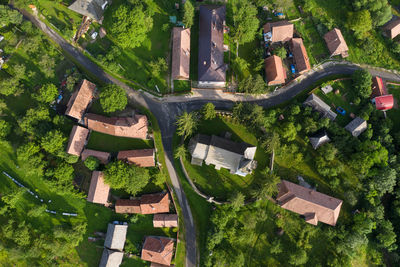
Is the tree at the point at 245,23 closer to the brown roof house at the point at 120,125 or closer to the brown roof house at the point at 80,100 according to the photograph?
the brown roof house at the point at 120,125

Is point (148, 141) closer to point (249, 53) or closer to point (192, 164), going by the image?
point (192, 164)

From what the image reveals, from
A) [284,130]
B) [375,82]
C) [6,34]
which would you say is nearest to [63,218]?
[6,34]

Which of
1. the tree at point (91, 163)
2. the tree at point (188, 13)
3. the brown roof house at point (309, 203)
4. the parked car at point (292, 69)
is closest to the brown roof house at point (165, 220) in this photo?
the tree at point (91, 163)

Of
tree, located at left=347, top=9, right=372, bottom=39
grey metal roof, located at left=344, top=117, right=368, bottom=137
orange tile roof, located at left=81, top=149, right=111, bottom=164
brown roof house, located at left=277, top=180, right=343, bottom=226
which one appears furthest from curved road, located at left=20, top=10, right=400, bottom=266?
brown roof house, located at left=277, top=180, right=343, bottom=226

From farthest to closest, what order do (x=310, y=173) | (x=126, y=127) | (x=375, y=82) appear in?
(x=375, y=82) < (x=310, y=173) < (x=126, y=127)

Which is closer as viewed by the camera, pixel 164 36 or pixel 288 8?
pixel 164 36

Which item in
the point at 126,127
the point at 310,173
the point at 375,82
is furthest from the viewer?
the point at 375,82
